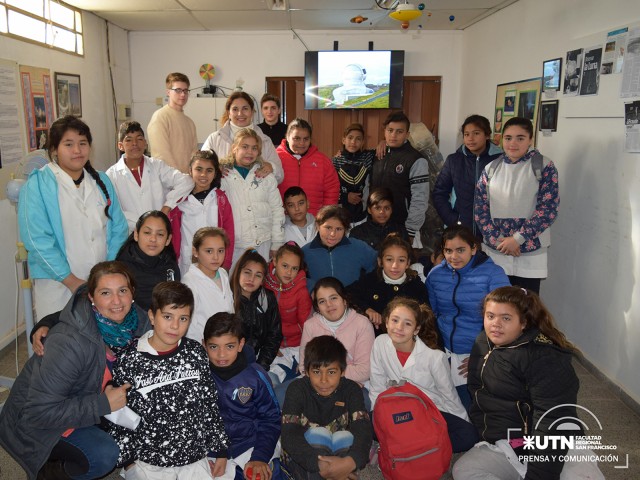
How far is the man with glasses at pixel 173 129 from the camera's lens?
3.98 meters

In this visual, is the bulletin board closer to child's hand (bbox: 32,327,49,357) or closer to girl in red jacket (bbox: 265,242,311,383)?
girl in red jacket (bbox: 265,242,311,383)

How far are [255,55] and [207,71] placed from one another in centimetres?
72

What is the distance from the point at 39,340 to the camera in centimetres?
210

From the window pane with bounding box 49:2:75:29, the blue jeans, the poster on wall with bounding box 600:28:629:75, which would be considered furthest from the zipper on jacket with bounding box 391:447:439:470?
the window pane with bounding box 49:2:75:29

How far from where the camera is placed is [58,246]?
103 inches

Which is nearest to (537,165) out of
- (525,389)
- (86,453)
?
(525,389)

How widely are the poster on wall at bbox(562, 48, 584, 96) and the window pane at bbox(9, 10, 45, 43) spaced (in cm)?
438

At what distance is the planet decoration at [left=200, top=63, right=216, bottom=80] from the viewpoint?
6.92 meters

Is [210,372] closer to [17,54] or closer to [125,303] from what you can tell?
[125,303]

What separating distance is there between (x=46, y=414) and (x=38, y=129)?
3.19 metres

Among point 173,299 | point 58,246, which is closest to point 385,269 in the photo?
point 173,299

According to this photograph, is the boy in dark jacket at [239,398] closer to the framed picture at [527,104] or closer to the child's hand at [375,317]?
the child's hand at [375,317]

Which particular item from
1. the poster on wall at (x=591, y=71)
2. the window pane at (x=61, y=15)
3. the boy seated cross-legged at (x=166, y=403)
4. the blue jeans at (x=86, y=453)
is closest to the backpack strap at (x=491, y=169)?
the poster on wall at (x=591, y=71)

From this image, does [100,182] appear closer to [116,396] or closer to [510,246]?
[116,396]
